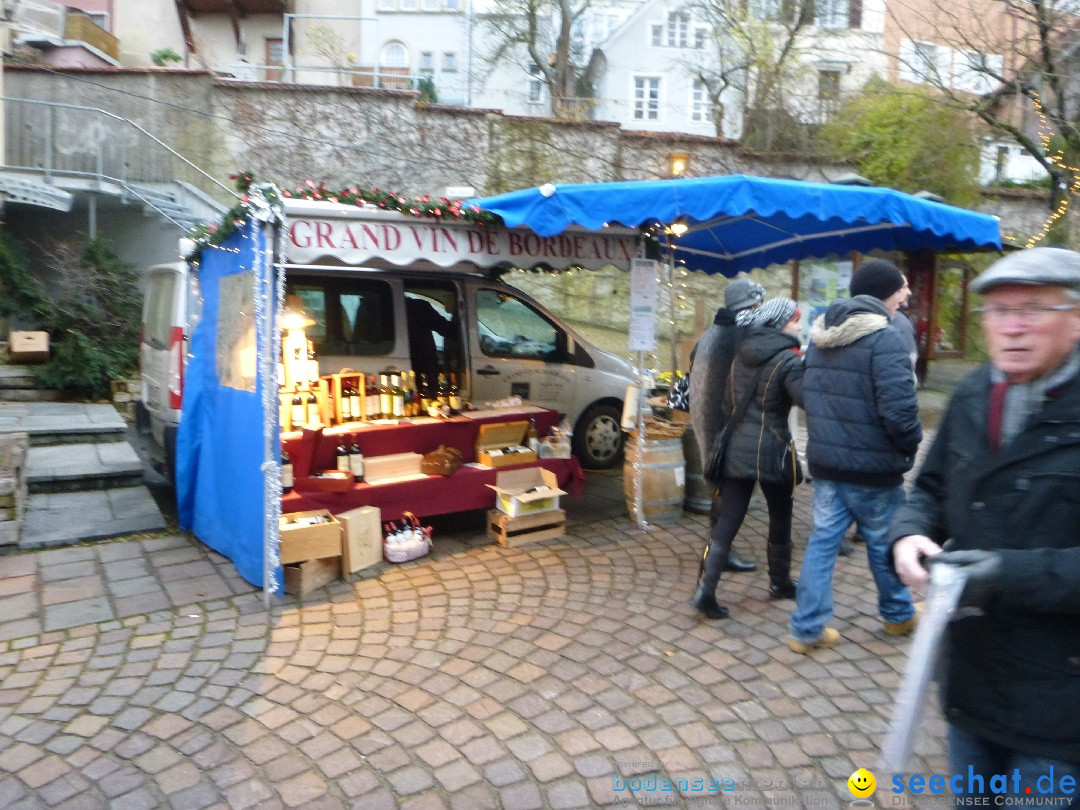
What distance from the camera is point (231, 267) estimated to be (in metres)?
5.02

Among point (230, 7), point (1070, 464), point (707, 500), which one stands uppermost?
point (230, 7)

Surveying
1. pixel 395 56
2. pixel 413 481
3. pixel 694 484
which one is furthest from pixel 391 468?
pixel 395 56

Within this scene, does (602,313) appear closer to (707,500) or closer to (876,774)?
(707,500)

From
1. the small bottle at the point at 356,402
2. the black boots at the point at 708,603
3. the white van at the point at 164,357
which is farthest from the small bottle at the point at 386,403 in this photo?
the black boots at the point at 708,603

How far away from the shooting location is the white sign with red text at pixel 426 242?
4.90 m

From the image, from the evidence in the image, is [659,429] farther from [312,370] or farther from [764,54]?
[764,54]

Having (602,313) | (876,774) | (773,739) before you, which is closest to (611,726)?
(773,739)

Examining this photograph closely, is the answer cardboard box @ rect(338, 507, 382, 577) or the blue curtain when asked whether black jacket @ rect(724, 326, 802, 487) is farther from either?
the blue curtain

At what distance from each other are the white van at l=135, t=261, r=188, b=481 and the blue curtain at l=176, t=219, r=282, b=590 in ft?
1.96

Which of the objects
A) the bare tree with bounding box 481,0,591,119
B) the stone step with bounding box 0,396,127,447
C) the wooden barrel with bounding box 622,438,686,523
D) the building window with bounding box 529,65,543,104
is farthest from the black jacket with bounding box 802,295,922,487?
A: the building window with bounding box 529,65,543,104

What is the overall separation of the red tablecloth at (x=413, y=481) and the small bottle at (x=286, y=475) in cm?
4

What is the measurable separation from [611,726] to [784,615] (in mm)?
1490

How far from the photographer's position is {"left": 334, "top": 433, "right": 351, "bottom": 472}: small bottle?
5.39 metres

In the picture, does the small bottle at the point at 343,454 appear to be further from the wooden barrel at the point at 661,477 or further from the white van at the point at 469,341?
the wooden barrel at the point at 661,477
